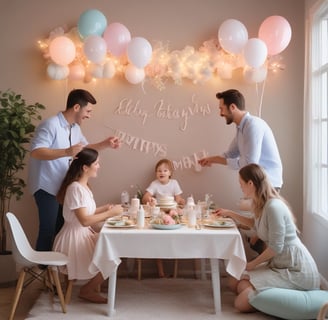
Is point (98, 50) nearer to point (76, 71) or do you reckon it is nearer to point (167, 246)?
point (76, 71)

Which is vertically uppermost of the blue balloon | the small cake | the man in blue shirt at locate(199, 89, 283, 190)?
the blue balloon

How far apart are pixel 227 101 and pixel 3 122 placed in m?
1.82

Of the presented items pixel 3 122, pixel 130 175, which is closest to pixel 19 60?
pixel 3 122

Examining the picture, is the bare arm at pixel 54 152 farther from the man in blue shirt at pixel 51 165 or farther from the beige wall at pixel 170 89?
the beige wall at pixel 170 89

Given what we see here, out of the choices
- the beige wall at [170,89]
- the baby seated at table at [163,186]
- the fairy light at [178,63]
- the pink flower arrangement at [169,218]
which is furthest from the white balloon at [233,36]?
the pink flower arrangement at [169,218]

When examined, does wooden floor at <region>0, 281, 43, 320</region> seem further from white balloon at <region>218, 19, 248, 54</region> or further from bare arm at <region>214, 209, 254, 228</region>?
white balloon at <region>218, 19, 248, 54</region>

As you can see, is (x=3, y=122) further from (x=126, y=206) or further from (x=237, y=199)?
(x=237, y=199)

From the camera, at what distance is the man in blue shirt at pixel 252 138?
3.74 m

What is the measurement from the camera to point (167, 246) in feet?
10.5

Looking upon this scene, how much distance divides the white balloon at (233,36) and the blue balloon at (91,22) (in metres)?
1.04

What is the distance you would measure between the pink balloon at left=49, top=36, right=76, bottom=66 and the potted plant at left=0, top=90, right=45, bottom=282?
1.41 ft

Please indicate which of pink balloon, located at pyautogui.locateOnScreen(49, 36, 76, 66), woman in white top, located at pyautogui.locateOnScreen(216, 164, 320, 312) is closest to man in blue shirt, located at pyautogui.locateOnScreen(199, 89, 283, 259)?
woman in white top, located at pyautogui.locateOnScreen(216, 164, 320, 312)

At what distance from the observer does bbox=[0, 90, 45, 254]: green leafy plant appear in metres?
3.97

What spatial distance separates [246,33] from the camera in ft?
13.6
